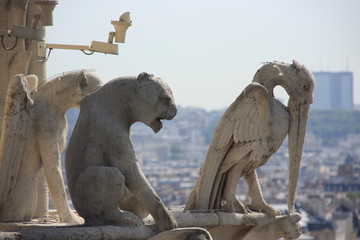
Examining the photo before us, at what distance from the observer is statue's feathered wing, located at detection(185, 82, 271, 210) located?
1911 centimetres

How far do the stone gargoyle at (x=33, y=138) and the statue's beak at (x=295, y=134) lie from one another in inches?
98.9

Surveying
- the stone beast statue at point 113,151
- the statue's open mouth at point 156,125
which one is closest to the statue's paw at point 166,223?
the stone beast statue at point 113,151

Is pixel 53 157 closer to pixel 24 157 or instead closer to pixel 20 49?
Answer: pixel 24 157

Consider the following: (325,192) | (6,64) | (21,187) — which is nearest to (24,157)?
(21,187)

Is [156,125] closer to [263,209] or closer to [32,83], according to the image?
[32,83]

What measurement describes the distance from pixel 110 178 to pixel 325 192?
151 meters

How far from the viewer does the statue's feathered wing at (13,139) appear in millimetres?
18062

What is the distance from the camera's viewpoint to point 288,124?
19766 mm

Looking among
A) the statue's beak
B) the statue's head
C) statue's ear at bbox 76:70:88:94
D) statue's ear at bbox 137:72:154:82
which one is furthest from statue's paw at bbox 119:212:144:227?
the statue's beak

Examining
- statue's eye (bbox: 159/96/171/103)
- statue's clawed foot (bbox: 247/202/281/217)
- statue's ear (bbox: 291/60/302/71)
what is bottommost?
statue's clawed foot (bbox: 247/202/281/217)

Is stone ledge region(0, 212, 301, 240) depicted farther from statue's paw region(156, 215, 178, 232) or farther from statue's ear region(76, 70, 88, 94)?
statue's ear region(76, 70, 88, 94)

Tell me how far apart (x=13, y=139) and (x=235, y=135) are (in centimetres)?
257

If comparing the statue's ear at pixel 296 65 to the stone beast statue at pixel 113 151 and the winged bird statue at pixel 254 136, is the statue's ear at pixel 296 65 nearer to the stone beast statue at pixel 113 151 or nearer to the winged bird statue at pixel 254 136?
the winged bird statue at pixel 254 136

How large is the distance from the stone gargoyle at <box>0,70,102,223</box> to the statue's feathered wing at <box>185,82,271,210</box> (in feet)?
4.82
